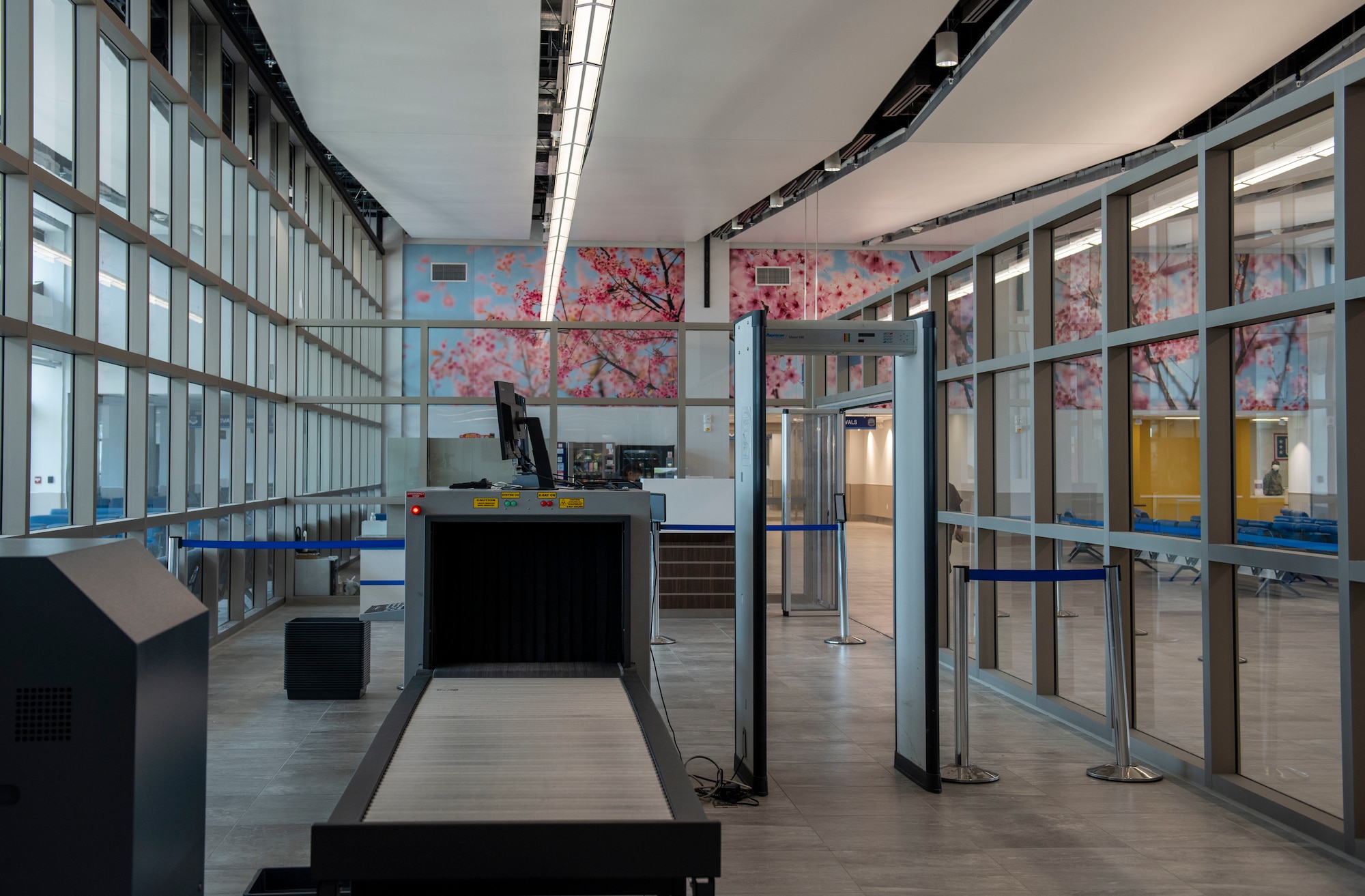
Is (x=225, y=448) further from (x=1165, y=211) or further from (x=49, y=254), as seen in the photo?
(x=1165, y=211)

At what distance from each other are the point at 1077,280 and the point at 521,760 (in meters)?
4.46

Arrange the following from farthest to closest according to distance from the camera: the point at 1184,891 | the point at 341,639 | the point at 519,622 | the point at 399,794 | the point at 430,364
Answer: the point at 430,364
the point at 341,639
the point at 519,622
the point at 1184,891
the point at 399,794

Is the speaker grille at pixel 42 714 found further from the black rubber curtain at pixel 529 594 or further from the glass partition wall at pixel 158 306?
the glass partition wall at pixel 158 306

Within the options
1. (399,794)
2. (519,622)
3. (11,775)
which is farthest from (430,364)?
(11,775)

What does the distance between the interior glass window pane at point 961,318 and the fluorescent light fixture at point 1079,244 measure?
0.85 metres

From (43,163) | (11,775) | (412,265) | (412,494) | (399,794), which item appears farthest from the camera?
(412,265)

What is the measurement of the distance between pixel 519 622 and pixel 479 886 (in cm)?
256

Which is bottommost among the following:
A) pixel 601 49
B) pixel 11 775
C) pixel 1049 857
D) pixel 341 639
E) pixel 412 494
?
pixel 1049 857

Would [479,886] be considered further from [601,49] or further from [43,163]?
[601,49]

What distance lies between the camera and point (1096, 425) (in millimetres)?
Answer: 5734

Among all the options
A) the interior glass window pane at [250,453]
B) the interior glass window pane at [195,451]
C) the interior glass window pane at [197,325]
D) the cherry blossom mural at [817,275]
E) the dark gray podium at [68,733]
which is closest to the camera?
the dark gray podium at [68,733]

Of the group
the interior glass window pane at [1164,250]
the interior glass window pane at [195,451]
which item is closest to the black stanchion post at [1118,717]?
the interior glass window pane at [1164,250]

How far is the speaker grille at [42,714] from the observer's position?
4.85ft

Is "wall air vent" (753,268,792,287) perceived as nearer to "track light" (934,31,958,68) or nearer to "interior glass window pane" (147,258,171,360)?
"track light" (934,31,958,68)
